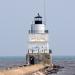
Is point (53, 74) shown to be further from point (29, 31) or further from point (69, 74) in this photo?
point (29, 31)

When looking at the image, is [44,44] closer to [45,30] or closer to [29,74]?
[45,30]

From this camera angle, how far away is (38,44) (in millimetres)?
75500

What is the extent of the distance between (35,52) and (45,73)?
9546 millimetres

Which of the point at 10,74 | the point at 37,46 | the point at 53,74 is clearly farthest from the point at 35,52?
the point at 10,74

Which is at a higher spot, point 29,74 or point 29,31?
point 29,31

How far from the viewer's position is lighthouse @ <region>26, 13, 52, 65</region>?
74.4 meters

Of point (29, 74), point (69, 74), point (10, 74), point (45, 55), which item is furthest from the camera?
point (45, 55)

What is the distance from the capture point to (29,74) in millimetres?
54969

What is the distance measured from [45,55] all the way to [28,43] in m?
3.12

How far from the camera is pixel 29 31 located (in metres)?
76.0

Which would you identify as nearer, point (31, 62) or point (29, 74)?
point (29, 74)

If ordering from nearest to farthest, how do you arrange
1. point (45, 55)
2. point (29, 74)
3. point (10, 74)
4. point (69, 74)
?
point (10, 74) → point (29, 74) → point (69, 74) → point (45, 55)

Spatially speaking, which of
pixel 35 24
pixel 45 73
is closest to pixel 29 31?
pixel 35 24

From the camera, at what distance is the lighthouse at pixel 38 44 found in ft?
244
